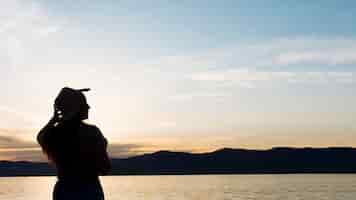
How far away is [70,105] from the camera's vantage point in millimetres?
4457

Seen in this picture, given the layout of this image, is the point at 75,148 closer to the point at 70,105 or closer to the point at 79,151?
the point at 79,151

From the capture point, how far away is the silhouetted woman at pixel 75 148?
4.49m

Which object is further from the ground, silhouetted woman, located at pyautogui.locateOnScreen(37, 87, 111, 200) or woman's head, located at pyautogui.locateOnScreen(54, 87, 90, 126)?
woman's head, located at pyautogui.locateOnScreen(54, 87, 90, 126)

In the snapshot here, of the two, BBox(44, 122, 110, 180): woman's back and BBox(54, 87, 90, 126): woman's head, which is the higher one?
BBox(54, 87, 90, 126): woman's head

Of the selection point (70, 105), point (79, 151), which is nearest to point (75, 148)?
point (79, 151)

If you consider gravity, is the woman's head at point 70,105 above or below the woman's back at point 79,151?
above

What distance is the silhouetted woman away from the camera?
4.49m

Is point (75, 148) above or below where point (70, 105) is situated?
below

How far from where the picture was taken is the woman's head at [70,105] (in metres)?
4.46

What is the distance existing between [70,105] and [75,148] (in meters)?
0.30

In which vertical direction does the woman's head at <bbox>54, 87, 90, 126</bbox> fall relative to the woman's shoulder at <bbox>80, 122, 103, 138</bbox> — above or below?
above

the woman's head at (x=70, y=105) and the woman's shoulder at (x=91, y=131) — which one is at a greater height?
the woman's head at (x=70, y=105)

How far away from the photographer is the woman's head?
446 centimetres

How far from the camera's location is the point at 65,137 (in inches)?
180
